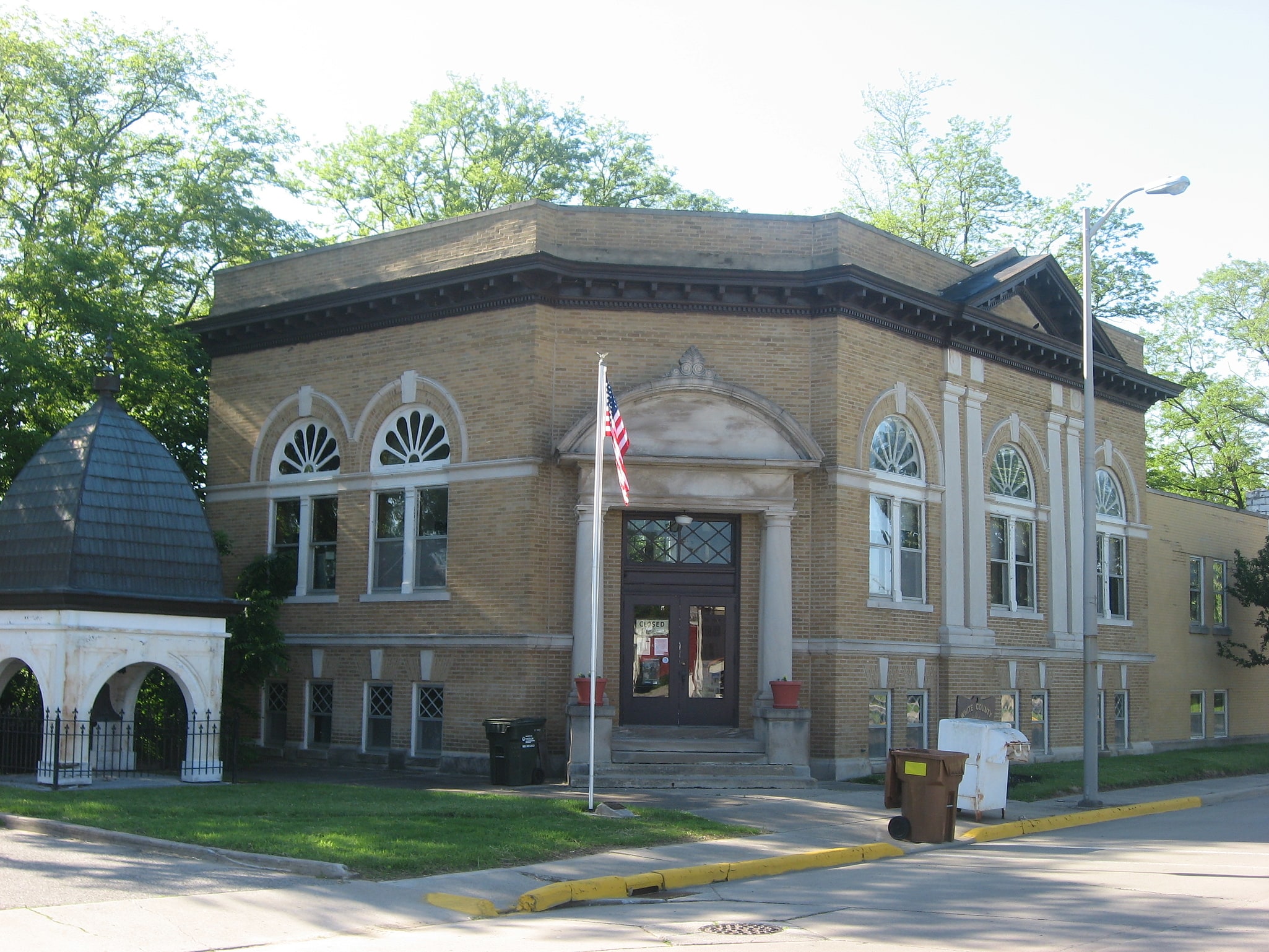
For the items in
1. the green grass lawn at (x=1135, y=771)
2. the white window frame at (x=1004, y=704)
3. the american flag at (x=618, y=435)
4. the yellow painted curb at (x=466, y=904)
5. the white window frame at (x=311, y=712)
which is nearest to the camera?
the yellow painted curb at (x=466, y=904)

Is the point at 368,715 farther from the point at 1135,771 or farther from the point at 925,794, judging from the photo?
the point at 1135,771

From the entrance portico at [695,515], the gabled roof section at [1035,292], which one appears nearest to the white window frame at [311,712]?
the entrance portico at [695,515]

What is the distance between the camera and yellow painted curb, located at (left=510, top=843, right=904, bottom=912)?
11.2m

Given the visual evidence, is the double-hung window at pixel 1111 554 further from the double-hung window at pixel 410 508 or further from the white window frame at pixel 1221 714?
the double-hung window at pixel 410 508

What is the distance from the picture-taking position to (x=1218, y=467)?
46750mm

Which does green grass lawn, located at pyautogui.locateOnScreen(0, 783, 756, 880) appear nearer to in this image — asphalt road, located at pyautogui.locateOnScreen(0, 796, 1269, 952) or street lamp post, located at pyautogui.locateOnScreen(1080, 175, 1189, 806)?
asphalt road, located at pyautogui.locateOnScreen(0, 796, 1269, 952)

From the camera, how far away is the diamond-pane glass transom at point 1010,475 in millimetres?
25750

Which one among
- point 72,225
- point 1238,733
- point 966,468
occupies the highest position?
point 72,225

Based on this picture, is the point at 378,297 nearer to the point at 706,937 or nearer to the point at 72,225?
the point at 72,225

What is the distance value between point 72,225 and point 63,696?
40.1 ft

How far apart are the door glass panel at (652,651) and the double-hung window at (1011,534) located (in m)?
7.27

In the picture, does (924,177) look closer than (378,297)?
No

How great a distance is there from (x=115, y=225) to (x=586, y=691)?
1659 centimetres

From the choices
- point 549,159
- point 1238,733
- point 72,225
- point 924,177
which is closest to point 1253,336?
point 924,177
